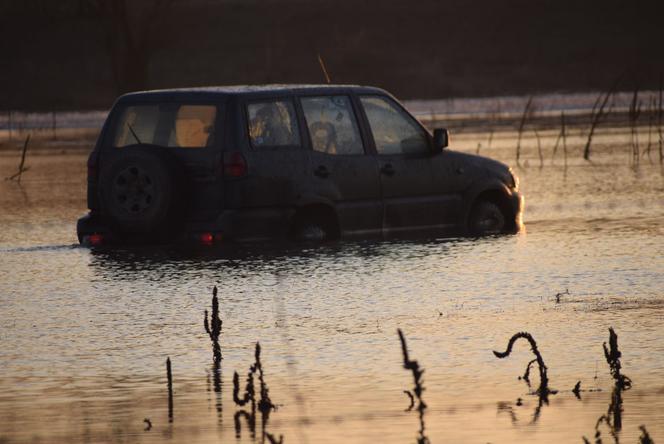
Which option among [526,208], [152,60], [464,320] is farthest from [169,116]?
[152,60]

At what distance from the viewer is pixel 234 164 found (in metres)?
15.5

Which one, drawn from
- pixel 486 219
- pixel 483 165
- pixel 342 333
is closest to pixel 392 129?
pixel 483 165

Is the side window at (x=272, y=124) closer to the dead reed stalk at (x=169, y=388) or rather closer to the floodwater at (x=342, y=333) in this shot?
the floodwater at (x=342, y=333)

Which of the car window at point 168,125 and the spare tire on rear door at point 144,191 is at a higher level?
the car window at point 168,125

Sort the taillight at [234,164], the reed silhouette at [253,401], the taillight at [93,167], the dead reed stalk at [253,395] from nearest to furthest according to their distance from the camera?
1. the reed silhouette at [253,401]
2. the dead reed stalk at [253,395]
3. the taillight at [234,164]
4. the taillight at [93,167]

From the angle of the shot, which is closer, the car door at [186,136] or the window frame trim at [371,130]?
the car door at [186,136]

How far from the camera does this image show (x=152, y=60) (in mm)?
96562

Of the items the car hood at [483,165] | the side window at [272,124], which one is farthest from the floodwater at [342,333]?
the side window at [272,124]

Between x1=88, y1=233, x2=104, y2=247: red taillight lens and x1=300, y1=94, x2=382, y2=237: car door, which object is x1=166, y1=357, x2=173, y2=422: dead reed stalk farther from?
x1=88, y1=233, x2=104, y2=247: red taillight lens

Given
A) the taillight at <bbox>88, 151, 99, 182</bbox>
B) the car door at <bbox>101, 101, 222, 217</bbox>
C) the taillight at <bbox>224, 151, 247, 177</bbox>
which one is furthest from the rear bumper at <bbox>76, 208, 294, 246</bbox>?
the taillight at <bbox>88, 151, 99, 182</bbox>

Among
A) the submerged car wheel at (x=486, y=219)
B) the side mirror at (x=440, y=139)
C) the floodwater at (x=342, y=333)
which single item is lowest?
the floodwater at (x=342, y=333)

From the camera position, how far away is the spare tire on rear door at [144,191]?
51.2 ft

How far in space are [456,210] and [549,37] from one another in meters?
84.2

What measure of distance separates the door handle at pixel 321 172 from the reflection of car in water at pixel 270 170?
0.02 metres
